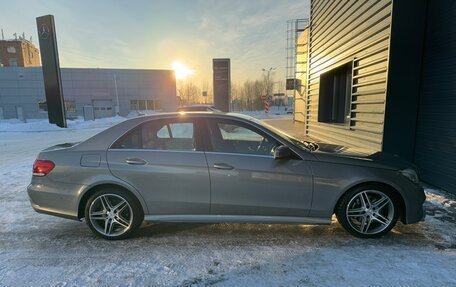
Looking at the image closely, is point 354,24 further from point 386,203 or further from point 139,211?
point 139,211

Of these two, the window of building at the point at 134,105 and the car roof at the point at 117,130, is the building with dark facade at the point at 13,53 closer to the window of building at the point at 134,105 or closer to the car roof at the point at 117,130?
the window of building at the point at 134,105

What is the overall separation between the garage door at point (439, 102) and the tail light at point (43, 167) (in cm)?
641

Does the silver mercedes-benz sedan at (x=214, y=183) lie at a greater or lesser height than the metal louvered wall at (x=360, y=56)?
lesser

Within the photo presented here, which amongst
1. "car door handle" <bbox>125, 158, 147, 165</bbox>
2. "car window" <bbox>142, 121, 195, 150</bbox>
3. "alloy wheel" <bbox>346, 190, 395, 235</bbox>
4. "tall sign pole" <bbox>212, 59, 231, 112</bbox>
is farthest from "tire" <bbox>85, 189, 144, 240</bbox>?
"tall sign pole" <bbox>212, 59, 231, 112</bbox>

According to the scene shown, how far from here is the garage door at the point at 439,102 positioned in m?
4.69

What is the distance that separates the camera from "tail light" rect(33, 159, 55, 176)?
3363 mm

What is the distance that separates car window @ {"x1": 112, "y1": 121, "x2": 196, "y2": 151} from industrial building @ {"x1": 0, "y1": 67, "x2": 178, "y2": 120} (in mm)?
39177

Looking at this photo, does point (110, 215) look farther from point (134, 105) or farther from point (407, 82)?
point (134, 105)

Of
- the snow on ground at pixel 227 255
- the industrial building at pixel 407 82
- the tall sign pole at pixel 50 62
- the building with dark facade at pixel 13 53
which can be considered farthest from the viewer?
the building with dark facade at pixel 13 53

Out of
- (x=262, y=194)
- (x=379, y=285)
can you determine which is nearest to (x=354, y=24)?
(x=262, y=194)

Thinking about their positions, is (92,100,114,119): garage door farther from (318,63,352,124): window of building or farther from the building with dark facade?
(318,63,352,124): window of building

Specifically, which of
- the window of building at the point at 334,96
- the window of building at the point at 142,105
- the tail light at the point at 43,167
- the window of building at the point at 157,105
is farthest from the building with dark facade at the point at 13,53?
the tail light at the point at 43,167

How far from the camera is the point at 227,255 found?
3.00m

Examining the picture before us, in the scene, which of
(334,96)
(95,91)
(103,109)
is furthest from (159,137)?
(95,91)
